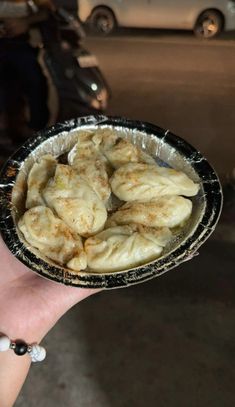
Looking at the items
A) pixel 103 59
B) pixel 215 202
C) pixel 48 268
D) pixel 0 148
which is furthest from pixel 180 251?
pixel 0 148

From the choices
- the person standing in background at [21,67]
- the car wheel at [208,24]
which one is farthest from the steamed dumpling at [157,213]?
the person standing in background at [21,67]

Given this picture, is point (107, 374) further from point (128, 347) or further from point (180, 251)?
point (180, 251)

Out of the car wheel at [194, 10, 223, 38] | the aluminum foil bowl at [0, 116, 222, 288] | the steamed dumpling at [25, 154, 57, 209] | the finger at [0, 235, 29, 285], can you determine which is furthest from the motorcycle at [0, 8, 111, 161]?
the finger at [0, 235, 29, 285]

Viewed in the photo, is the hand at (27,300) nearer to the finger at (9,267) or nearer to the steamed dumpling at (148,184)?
the finger at (9,267)

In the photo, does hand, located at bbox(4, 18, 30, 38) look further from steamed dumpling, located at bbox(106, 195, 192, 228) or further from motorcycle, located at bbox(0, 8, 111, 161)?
steamed dumpling, located at bbox(106, 195, 192, 228)

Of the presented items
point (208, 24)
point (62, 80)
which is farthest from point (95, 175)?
point (62, 80)
